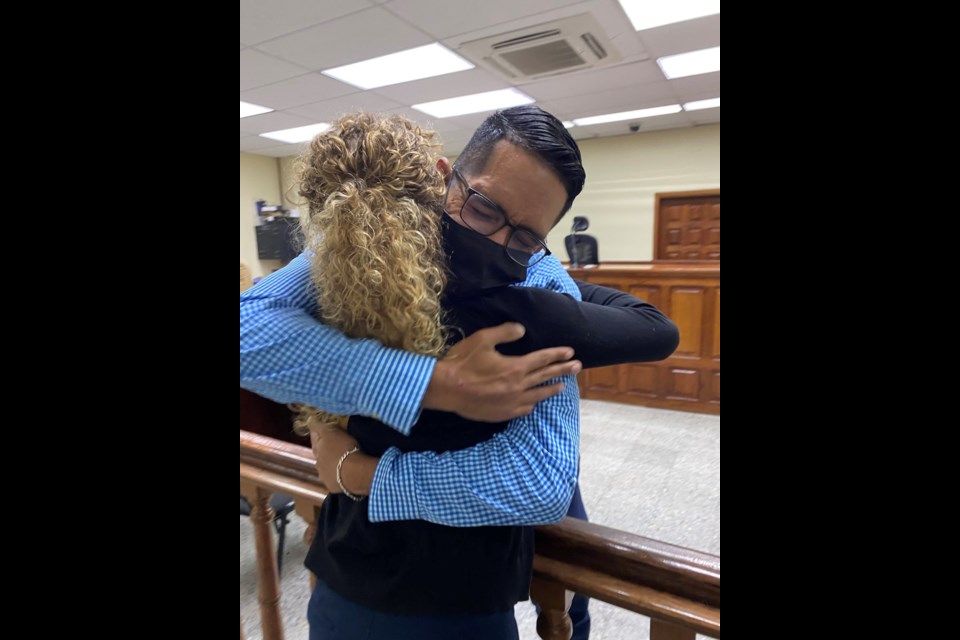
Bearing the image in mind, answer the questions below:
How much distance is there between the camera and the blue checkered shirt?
0.56m

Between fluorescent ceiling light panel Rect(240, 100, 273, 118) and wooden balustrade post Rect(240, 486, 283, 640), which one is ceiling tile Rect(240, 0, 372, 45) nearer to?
fluorescent ceiling light panel Rect(240, 100, 273, 118)

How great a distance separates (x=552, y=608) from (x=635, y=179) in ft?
21.6

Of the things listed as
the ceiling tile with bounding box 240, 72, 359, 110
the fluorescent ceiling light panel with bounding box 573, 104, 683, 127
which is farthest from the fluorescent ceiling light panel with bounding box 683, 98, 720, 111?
the ceiling tile with bounding box 240, 72, 359, 110

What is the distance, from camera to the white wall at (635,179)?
20.6 feet

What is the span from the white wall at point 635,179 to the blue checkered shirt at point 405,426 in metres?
6.19

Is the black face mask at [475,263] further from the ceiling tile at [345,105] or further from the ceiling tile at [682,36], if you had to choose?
the ceiling tile at [345,105]

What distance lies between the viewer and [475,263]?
61 cm

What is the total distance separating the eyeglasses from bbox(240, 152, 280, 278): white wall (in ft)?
25.2

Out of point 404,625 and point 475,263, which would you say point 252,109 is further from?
point 404,625

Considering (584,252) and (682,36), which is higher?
(682,36)

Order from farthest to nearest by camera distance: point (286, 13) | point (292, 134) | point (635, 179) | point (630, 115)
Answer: point (635, 179) < point (292, 134) < point (630, 115) < point (286, 13)

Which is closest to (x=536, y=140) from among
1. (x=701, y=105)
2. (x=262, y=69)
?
(x=262, y=69)
